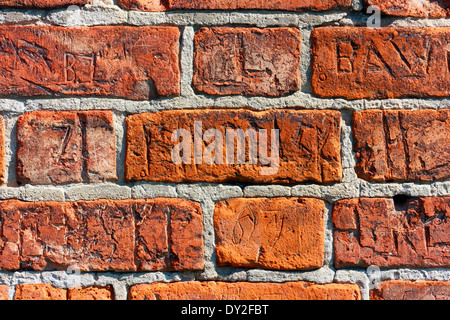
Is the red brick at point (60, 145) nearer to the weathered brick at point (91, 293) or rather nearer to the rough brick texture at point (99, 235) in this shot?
the rough brick texture at point (99, 235)

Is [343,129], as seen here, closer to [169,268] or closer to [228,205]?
[228,205]

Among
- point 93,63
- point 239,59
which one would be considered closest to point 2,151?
point 93,63

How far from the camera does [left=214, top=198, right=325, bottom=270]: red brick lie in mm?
871

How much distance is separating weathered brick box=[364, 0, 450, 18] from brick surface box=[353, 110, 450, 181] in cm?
22

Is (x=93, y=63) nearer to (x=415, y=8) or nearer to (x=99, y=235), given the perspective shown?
(x=99, y=235)

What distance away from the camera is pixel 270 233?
87cm

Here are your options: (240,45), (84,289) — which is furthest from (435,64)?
(84,289)

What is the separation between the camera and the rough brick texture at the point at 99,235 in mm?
872

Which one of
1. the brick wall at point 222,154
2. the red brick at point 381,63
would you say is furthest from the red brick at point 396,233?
the red brick at point 381,63

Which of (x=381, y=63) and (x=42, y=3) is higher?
(x=42, y=3)

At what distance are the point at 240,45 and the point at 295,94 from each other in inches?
6.4

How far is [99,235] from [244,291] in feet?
1.12

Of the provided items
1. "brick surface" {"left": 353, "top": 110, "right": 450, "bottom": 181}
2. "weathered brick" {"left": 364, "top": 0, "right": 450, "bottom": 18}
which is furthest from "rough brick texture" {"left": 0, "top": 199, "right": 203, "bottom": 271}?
"weathered brick" {"left": 364, "top": 0, "right": 450, "bottom": 18}

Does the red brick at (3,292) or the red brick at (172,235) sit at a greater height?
the red brick at (172,235)
